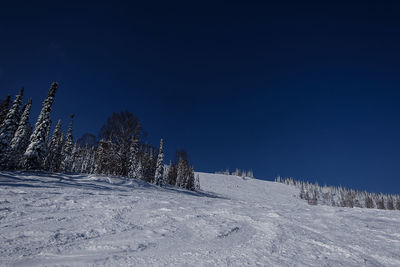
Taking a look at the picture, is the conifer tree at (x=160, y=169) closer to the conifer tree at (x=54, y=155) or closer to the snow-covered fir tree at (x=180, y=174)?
the snow-covered fir tree at (x=180, y=174)

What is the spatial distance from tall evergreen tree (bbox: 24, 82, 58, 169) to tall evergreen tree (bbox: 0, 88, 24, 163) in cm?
246

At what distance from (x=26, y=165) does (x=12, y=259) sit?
26270 millimetres

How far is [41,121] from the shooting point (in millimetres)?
24625

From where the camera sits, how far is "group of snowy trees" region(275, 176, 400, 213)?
134 metres

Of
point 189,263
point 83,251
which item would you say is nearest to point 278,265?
point 189,263

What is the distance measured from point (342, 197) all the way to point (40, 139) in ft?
632

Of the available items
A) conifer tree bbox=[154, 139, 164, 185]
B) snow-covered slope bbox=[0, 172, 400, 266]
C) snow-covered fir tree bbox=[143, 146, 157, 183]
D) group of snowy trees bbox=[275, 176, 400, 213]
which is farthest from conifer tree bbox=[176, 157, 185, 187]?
group of snowy trees bbox=[275, 176, 400, 213]

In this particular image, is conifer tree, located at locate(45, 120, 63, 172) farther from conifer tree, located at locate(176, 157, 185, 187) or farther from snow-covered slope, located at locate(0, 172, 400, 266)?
snow-covered slope, located at locate(0, 172, 400, 266)

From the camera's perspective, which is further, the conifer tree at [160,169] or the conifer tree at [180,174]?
the conifer tree at [180,174]

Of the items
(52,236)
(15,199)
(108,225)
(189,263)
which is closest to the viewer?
(189,263)

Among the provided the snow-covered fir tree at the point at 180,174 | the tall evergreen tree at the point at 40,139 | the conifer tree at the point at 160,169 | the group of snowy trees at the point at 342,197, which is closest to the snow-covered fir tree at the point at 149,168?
the snow-covered fir tree at the point at 180,174

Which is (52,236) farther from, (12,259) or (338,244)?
(338,244)

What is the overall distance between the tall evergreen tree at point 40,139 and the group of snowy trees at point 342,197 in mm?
138214

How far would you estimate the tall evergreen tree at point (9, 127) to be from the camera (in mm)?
23047
